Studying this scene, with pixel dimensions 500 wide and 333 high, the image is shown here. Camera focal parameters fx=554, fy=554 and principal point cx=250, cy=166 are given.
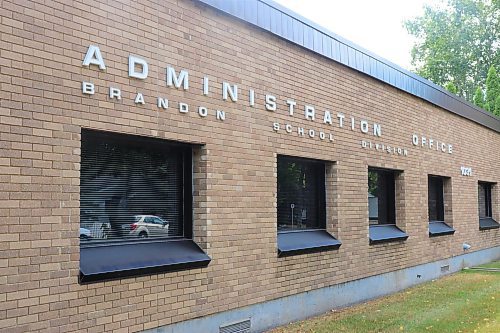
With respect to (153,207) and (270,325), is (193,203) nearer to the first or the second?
(153,207)

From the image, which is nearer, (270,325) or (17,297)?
(17,297)

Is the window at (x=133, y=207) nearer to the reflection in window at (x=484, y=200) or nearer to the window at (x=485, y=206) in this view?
the window at (x=485, y=206)

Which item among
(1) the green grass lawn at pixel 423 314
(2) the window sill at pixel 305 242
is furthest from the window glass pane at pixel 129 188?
(1) the green grass lawn at pixel 423 314

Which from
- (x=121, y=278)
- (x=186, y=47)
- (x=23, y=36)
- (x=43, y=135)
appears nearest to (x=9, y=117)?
(x=43, y=135)

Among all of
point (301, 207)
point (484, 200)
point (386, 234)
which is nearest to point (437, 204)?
point (386, 234)

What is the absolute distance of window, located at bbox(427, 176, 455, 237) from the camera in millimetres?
13539

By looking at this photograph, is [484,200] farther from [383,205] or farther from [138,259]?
[138,259]

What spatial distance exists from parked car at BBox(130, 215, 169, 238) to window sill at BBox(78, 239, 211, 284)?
11 centimetres

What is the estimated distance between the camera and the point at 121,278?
18.2 ft

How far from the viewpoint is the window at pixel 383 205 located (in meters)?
10.9

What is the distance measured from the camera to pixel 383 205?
11.6 metres

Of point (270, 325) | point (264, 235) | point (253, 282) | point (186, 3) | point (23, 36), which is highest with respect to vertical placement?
point (186, 3)

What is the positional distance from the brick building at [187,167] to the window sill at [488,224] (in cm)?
599

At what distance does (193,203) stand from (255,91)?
73.5 inches
